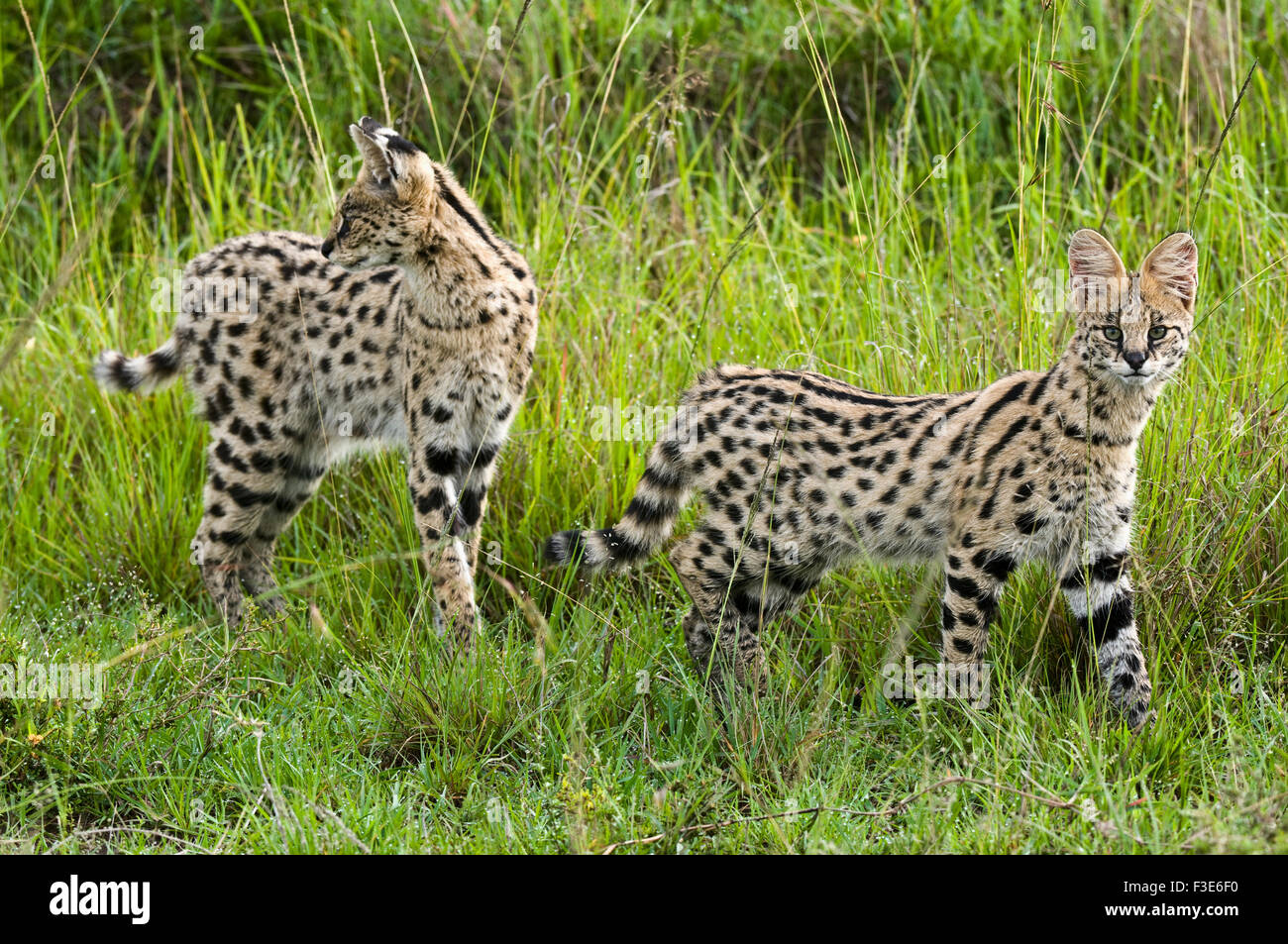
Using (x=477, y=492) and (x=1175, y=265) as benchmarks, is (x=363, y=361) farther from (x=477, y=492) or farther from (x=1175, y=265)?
(x=1175, y=265)

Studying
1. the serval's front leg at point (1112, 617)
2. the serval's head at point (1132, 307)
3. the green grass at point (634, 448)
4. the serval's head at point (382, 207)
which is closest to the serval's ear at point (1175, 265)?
the serval's head at point (1132, 307)

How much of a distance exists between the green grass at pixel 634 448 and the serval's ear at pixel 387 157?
0.26m

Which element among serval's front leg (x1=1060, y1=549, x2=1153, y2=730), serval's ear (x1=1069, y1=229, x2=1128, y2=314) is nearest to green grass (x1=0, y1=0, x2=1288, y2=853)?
serval's front leg (x1=1060, y1=549, x2=1153, y2=730)

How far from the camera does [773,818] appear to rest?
3.62m

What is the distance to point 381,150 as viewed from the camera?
493 centimetres

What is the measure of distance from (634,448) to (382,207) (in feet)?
4.03

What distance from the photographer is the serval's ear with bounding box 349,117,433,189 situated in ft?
16.2

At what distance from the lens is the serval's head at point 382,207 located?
4973 millimetres

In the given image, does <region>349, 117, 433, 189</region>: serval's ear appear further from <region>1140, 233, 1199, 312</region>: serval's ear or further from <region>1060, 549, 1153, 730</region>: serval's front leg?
<region>1060, 549, 1153, 730</region>: serval's front leg

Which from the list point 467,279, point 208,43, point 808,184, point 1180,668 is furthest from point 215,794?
point 208,43

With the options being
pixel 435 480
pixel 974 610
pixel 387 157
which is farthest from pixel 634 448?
pixel 974 610

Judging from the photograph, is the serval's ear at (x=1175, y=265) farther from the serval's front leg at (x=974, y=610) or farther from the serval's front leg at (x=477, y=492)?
the serval's front leg at (x=477, y=492)

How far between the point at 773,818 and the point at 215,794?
157cm

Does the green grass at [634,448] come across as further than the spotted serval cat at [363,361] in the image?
No
